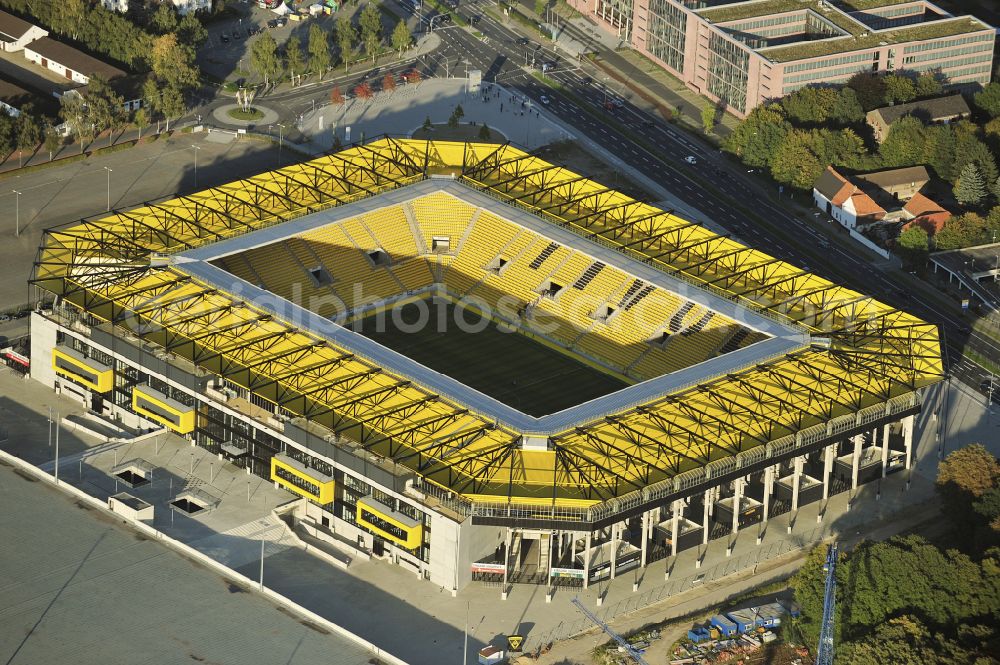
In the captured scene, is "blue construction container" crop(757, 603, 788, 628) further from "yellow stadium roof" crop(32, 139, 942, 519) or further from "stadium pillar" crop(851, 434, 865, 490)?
"stadium pillar" crop(851, 434, 865, 490)

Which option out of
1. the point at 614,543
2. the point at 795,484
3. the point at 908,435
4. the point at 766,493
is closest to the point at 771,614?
the point at 614,543

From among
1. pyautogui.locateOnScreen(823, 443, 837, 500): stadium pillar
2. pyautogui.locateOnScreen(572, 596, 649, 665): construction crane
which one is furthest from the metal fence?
pyautogui.locateOnScreen(823, 443, 837, 500): stadium pillar

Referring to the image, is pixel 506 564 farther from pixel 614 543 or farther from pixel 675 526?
pixel 675 526

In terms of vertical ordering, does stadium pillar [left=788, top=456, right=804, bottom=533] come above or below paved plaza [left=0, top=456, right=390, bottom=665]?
above

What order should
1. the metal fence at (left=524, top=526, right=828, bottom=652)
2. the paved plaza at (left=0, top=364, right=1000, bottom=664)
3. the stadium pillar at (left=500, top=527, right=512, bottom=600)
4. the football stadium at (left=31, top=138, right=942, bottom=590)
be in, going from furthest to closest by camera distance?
the football stadium at (left=31, top=138, right=942, bottom=590) → the stadium pillar at (left=500, top=527, right=512, bottom=600) → the paved plaza at (left=0, top=364, right=1000, bottom=664) → the metal fence at (left=524, top=526, right=828, bottom=652)

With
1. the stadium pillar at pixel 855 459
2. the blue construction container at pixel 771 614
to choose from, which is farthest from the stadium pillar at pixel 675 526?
the stadium pillar at pixel 855 459

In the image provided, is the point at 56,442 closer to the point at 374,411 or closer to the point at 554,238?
the point at 374,411

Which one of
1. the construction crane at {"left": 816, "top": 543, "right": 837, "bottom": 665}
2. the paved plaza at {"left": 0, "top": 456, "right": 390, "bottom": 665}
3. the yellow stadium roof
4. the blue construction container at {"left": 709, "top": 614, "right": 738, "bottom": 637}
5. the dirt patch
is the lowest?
the blue construction container at {"left": 709, "top": 614, "right": 738, "bottom": 637}
